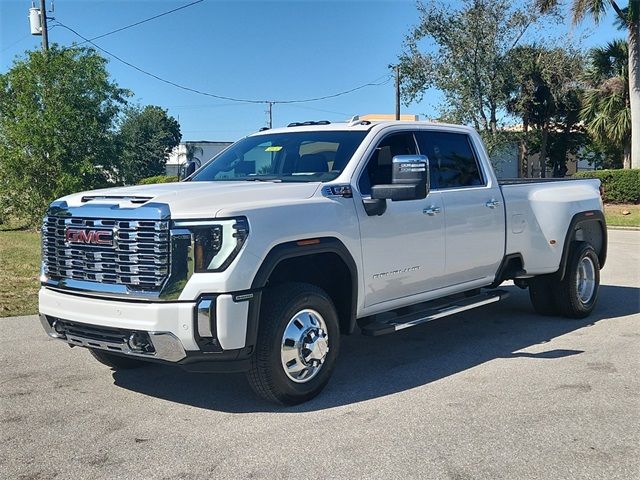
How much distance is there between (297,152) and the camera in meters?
5.92

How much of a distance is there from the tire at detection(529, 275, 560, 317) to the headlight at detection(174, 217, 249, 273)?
4426mm

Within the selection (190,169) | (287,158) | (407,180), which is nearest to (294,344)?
(407,180)

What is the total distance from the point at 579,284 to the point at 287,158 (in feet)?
13.3

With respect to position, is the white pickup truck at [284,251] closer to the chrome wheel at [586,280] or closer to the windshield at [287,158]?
the windshield at [287,158]

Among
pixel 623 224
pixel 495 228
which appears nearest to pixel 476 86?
pixel 623 224

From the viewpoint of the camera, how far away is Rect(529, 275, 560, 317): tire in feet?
25.0

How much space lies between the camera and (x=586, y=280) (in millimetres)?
8008

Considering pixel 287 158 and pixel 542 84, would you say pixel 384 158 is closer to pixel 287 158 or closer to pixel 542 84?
pixel 287 158

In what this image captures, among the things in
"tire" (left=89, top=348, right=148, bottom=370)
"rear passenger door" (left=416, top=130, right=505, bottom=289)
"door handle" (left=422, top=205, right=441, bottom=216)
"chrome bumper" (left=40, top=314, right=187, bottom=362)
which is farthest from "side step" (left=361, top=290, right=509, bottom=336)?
"tire" (left=89, top=348, right=148, bottom=370)

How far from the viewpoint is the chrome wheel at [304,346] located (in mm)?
4707

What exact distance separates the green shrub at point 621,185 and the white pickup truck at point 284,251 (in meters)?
19.3

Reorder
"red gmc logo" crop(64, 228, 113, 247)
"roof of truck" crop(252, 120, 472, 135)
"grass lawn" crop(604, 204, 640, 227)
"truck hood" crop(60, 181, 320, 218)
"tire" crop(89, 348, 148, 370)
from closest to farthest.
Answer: "truck hood" crop(60, 181, 320, 218) < "red gmc logo" crop(64, 228, 113, 247) < "tire" crop(89, 348, 148, 370) < "roof of truck" crop(252, 120, 472, 135) < "grass lawn" crop(604, 204, 640, 227)

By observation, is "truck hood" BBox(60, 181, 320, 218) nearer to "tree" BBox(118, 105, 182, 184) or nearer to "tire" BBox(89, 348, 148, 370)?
"tire" BBox(89, 348, 148, 370)

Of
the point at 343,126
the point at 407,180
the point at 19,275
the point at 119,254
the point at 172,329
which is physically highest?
the point at 343,126
